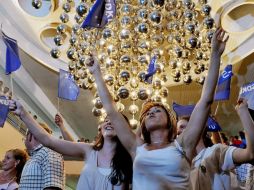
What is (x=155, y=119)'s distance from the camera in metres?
2.34

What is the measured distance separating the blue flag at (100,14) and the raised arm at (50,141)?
1.44 meters

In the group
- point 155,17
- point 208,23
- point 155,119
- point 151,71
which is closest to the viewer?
point 155,119

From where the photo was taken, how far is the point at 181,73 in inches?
223

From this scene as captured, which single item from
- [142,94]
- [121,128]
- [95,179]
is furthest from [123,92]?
[121,128]

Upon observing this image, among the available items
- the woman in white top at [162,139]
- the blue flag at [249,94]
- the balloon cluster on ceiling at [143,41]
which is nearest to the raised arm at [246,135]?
the woman in white top at [162,139]

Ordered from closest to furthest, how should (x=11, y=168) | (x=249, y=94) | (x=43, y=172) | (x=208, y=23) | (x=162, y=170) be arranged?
(x=162, y=170), (x=249, y=94), (x=43, y=172), (x=11, y=168), (x=208, y=23)

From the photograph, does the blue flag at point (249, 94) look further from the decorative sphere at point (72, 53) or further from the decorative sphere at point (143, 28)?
the decorative sphere at point (72, 53)

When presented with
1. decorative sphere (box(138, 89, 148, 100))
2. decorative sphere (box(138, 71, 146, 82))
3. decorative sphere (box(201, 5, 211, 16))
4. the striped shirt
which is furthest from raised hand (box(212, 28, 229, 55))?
decorative sphere (box(201, 5, 211, 16))

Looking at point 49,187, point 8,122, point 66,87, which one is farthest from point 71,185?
point 49,187

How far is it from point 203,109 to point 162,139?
0.25 meters

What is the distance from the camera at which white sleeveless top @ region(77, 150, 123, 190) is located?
2.54m

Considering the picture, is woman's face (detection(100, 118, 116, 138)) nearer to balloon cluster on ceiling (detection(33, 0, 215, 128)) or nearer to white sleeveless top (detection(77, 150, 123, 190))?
white sleeveless top (detection(77, 150, 123, 190))

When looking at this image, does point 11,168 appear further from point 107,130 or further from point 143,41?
point 143,41

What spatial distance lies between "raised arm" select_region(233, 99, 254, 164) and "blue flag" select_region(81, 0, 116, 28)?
1960mm
